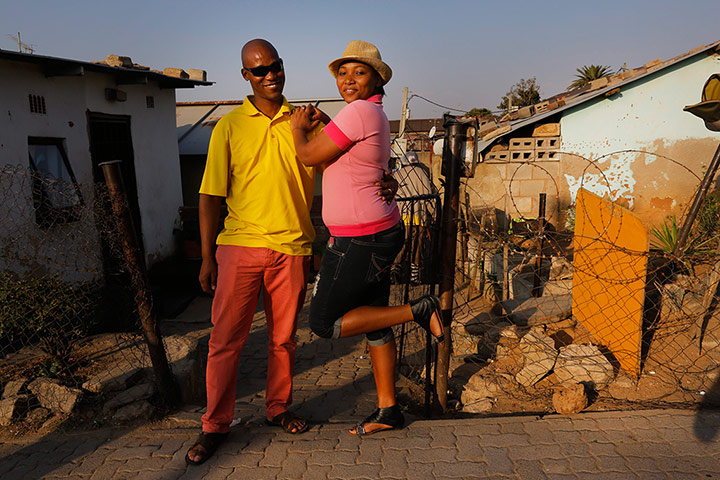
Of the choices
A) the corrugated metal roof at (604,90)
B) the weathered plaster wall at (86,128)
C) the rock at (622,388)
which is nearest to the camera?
the rock at (622,388)

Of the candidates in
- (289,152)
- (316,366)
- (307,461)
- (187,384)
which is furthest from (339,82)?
(316,366)

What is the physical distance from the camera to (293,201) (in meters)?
2.89

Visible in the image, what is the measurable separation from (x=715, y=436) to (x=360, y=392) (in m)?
2.41

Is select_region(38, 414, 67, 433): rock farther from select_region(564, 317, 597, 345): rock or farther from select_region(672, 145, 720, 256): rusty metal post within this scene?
select_region(672, 145, 720, 256): rusty metal post

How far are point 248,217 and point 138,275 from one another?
0.94 metres

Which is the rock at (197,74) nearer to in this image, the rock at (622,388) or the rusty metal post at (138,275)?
the rusty metal post at (138,275)

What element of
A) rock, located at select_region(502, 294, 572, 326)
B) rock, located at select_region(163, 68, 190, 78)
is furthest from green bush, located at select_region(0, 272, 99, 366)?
rock, located at select_region(163, 68, 190, 78)

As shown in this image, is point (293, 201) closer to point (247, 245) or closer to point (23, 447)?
point (247, 245)

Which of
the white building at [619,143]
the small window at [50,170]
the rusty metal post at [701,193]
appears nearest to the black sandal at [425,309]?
the rusty metal post at [701,193]

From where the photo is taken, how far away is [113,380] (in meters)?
3.52

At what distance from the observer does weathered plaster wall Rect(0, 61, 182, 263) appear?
608cm

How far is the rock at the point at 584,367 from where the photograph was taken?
3873mm

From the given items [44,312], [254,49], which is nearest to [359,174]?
[254,49]

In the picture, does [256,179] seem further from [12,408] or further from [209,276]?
[12,408]
